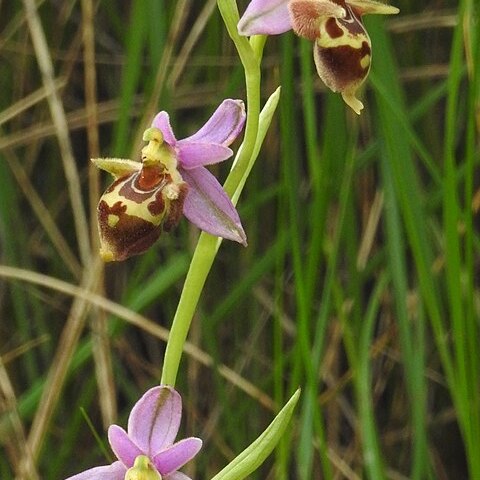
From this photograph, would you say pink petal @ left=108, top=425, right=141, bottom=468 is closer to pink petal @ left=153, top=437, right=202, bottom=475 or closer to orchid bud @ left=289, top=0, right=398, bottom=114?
pink petal @ left=153, top=437, right=202, bottom=475

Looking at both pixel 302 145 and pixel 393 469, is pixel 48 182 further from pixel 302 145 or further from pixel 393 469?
pixel 393 469

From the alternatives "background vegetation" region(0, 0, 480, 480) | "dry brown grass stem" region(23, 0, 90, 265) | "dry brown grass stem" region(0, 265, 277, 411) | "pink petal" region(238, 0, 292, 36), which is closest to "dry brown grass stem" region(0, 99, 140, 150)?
"background vegetation" region(0, 0, 480, 480)

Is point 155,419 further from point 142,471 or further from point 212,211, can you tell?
point 212,211

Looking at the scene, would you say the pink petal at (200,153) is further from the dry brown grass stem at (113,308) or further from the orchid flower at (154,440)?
the dry brown grass stem at (113,308)

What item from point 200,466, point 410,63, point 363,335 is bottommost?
point 200,466

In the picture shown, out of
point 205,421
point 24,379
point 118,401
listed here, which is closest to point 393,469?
point 205,421

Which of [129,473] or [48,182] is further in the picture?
[48,182]
